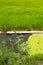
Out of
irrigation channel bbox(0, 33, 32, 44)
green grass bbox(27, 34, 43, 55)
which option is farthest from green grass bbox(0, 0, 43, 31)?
green grass bbox(27, 34, 43, 55)

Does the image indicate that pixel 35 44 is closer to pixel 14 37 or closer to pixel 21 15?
pixel 14 37

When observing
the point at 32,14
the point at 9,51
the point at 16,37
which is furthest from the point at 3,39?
the point at 32,14

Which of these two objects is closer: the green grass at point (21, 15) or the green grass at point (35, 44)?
the green grass at point (35, 44)

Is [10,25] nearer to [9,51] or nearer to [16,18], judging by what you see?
[16,18]

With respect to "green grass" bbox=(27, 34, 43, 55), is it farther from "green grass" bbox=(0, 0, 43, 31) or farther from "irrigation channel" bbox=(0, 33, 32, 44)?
"green grass" bbox=(0, 0, 43, 31)

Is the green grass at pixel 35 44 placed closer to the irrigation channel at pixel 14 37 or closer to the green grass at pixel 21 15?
the irrigation channel at pixel 14 37

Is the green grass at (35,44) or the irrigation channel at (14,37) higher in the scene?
the irrigation channel at (14,37)

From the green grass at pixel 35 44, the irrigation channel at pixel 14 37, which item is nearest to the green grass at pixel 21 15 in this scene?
the irrigation channel at pixel 14 37
